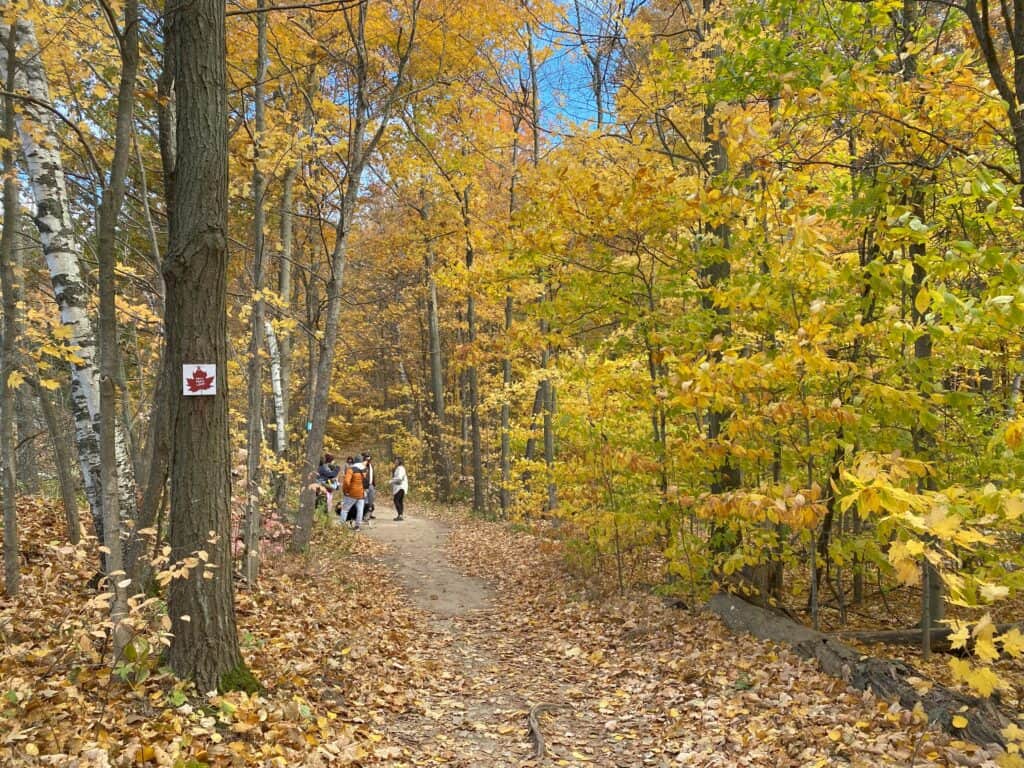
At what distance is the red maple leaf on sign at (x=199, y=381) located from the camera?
162 inches

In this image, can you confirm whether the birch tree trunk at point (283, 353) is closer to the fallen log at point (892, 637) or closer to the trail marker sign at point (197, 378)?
the trail marker sign at point (197, 378)

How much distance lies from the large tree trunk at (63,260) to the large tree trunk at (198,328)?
2.03 metres

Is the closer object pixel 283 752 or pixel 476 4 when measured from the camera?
pixel 283 752

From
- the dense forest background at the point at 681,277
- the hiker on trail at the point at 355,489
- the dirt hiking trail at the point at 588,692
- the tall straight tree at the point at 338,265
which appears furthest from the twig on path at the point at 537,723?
the hiker on trail at the point at 355,489

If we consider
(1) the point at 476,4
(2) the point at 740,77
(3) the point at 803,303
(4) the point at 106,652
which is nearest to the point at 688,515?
(3) the point at 803,303

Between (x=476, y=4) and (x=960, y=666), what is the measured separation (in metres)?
11.9

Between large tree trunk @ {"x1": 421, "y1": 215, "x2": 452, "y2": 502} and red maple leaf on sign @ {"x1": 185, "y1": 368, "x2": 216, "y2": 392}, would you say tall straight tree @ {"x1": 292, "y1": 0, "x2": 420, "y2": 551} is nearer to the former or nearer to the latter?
red maple leaf on sign @ {"x1": 185, "y1": 368, "x2": 216, "y2": 392}

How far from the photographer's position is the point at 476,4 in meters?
11.1

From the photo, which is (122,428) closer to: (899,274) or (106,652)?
(106,652)

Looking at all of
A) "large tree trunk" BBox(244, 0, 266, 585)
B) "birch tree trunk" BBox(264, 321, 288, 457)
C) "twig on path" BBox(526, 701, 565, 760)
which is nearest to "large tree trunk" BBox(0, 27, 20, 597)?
"large tree trunk" BBox(244, 0, 266, 585)

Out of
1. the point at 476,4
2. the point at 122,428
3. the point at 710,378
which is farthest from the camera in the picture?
the point at 476,4

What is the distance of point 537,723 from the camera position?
491cm

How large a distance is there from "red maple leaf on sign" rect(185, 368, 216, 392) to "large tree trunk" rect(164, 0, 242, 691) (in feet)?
0.20

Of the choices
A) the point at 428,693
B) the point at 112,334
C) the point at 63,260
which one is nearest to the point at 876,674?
the point at 428,693
